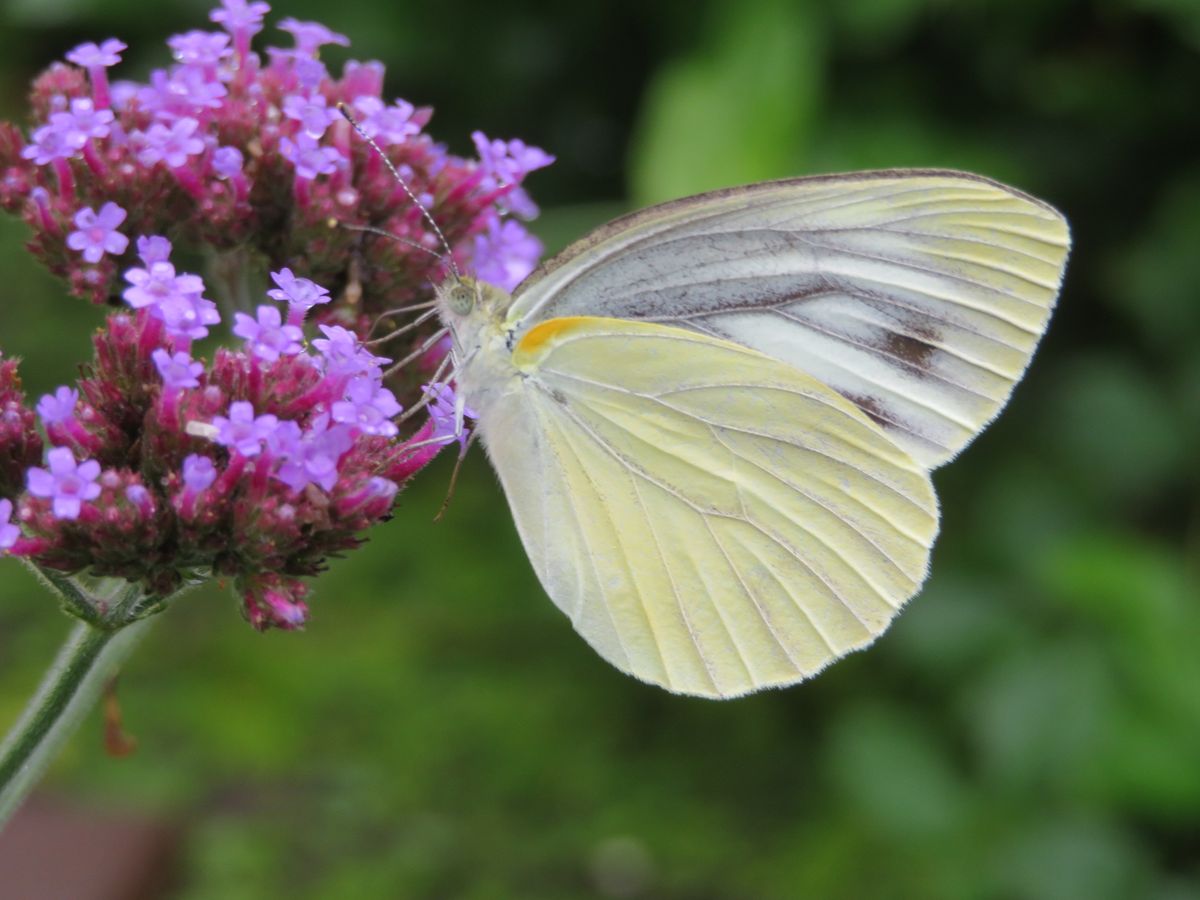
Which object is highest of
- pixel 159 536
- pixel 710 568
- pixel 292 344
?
pixel 292 344

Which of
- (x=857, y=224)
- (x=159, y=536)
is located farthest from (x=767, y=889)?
(x=159, y=536)

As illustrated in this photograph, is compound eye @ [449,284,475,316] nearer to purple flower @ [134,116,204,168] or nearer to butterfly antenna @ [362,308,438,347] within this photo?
butterfly antenna @ [362,308,438,347]

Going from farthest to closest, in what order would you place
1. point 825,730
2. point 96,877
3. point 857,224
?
point 825,730, point 96,877, point 857,224

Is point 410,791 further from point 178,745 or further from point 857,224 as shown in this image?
point 857,224

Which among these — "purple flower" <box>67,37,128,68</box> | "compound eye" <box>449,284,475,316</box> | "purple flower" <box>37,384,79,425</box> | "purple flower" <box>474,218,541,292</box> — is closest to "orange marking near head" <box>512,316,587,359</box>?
"compound eye" <box>449,284,475,316</box>

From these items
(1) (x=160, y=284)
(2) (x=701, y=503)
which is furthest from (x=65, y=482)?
(2) (x=701, y=503)

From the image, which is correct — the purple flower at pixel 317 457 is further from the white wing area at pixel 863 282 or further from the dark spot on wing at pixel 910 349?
the dark spot on wing at pixel 910 349

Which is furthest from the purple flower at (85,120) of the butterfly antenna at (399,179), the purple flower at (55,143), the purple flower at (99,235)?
the butterfly antenna at (399,179)
